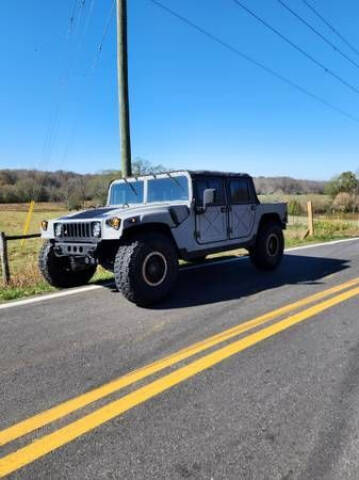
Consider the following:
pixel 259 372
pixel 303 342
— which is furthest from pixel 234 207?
pixel 259 372

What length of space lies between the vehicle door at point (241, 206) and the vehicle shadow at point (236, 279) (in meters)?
0.81

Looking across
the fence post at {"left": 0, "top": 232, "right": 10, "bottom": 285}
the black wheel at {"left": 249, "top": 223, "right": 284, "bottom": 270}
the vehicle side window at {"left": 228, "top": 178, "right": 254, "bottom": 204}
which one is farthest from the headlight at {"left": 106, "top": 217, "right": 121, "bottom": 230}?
the black wheel at {"left": 249, "top": 223, "right": 284, "bottom": 270}

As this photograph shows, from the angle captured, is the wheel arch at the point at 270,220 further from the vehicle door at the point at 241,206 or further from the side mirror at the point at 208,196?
the side mirror at the point at 208,196

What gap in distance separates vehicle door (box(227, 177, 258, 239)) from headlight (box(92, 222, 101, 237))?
8.45ft

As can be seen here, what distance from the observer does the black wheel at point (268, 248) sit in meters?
7.51

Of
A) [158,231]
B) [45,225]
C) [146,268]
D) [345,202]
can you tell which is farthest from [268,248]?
[345,202]

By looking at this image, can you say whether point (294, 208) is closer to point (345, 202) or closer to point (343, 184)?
point (345, 202)

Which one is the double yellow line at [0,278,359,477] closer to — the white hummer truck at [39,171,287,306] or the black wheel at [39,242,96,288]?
the white hummer truck at [39,171,287,306]

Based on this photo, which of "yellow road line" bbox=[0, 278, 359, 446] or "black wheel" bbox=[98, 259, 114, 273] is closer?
"yellow road line" bbox=[0, 278, 359, 446]

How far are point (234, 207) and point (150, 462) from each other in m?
5.32

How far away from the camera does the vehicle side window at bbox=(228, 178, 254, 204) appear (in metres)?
7.05

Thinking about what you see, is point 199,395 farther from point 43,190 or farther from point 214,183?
point 43,190

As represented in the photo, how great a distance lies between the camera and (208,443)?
88.7 inches

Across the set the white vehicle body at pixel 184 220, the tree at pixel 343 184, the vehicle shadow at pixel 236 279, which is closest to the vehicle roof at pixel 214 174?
the white vehicle body at pixel 184 220
